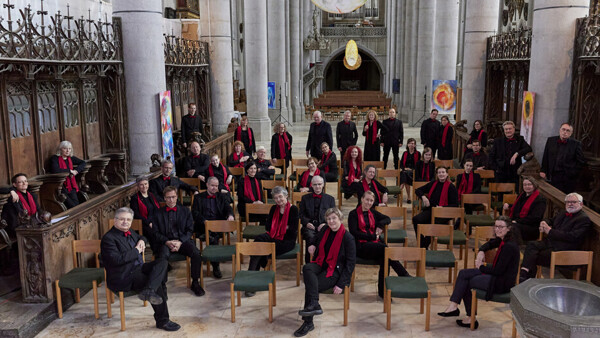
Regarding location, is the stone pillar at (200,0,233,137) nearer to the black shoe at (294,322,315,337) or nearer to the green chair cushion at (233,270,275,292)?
the green chair cushion at (233,270,275,292)

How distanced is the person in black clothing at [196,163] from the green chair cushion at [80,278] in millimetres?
4104

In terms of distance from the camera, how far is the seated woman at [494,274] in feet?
20.9

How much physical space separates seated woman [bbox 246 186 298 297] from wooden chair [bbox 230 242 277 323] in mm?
585

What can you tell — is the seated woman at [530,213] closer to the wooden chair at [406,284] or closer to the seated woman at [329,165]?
the wooden chair at [406,284]

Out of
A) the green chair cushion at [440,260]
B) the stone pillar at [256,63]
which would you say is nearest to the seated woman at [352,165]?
the green chair cushion at [440,260]

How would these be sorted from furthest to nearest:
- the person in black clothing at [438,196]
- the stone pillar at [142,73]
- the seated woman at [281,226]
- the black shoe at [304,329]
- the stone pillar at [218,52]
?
the stone pillar at [218,52], the stone pillar at [142,73], the person in black clothing at [438,196], the seated woman at [281,226], the black shoe at [304,329]

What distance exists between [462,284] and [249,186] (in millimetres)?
4349

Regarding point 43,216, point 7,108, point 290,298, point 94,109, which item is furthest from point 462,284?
point 94,109

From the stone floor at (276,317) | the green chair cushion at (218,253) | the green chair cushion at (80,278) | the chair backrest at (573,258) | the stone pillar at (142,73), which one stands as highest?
the stone pillar at (142,73)

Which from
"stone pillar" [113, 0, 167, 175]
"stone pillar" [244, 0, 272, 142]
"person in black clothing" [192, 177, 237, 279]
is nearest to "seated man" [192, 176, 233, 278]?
"person in black clothing" [192, 177, 237, 279]

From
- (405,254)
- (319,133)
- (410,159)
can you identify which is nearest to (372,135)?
(319,133)

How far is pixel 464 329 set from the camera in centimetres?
657

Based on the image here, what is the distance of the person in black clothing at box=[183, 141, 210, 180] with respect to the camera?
11195mm

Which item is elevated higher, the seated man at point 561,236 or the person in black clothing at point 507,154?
the person in black clothing at point 507,154
